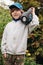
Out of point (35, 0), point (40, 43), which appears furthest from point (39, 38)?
point (35, 0)

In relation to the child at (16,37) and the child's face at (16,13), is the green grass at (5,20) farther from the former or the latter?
the child's face at (16,13)

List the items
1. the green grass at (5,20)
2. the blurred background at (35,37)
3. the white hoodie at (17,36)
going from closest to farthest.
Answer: the white hoodie at (17,36) → the green grass at (5,20) → the blurred background at (35,37)

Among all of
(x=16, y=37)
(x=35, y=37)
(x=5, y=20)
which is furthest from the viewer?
(x=5, y=20)

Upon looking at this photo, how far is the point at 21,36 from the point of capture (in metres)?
5.36

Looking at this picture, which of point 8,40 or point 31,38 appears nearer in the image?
point 8,40

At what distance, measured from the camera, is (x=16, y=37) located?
5344 millimetres

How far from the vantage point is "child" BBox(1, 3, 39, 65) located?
5348 mm

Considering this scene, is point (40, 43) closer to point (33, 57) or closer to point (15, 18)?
point (33, 57)

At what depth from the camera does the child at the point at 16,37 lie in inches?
211

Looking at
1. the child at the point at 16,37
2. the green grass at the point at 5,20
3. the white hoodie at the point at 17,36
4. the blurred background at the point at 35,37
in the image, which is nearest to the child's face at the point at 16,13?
the child at the point at 16,37

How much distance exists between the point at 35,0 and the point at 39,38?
928mm

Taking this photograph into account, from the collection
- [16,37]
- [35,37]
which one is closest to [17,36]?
[16,37]

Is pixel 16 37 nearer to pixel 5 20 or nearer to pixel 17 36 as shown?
pixel 17 36

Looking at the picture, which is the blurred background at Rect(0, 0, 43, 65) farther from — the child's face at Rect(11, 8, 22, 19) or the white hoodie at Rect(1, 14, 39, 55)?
the child's face at Rect(11, 8, 22, 19)
